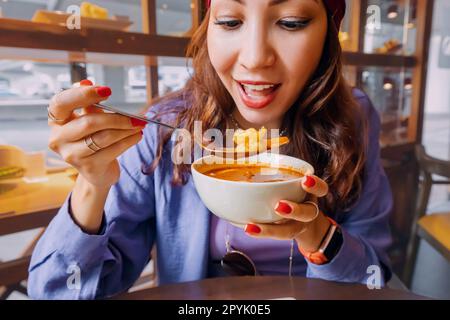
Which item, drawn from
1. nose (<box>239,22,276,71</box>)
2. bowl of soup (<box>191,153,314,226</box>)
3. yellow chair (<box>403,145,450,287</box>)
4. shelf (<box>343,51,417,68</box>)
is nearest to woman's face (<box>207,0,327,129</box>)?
nose (<box>239,22,276,71</box>)

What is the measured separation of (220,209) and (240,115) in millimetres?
224

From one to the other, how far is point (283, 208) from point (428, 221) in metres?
1.01

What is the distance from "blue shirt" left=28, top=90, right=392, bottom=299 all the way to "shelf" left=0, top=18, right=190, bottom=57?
0.10m

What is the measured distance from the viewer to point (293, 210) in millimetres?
317

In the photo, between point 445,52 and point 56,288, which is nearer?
point 56,288

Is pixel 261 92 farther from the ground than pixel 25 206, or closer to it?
farther from the ground

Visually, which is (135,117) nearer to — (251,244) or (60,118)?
(60,118)

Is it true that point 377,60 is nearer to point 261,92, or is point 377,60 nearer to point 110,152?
point 261,92

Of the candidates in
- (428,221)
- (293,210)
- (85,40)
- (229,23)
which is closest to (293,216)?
(293,210)

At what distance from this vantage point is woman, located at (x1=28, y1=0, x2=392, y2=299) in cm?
36

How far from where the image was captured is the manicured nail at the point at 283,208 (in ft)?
1.03

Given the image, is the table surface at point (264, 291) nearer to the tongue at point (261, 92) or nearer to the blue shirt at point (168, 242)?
the blue shirt at point (168, 242)

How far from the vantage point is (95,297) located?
46cm

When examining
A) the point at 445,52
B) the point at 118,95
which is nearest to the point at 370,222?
the point at 118,95
